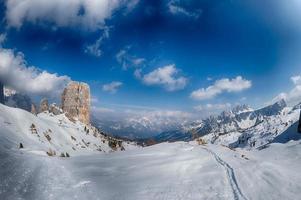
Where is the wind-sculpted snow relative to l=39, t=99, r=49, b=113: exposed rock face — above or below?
below

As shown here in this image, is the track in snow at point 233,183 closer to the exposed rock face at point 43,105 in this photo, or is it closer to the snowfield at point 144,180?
the snowfield at point 144,180

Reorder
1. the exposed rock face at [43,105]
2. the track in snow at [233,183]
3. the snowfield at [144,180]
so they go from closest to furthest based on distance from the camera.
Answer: the track in snow at [233,183]
the snowfield at [144,180]
the exposed rock face at [43,105]

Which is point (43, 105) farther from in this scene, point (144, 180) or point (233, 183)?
point (233, 183)

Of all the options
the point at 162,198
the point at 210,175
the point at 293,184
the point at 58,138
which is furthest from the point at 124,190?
the point at 58,138

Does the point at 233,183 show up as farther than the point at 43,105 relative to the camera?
No

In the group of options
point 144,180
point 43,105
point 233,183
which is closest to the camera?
point 233,183

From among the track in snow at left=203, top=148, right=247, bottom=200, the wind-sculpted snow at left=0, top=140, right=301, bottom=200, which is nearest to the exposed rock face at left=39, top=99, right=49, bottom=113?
the wind-sculpted snow at left=0, top=140, right=301, bottom=200

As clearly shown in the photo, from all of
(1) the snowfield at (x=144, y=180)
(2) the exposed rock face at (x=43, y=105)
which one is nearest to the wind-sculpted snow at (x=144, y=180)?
(1) the snowfield at (x=144, y=180)

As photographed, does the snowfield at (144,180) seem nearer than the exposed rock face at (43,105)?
Yes

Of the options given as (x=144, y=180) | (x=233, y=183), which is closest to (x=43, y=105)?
(x=144, y=180)

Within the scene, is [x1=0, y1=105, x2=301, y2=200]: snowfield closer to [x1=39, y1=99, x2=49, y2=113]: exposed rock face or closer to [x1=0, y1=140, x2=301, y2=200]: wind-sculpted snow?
[x1=0, y1=140, x2=301, y2=200]: wind-sculpted snow

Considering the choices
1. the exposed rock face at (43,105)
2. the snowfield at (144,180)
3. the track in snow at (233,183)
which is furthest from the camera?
the exposed rock face at (43,105)

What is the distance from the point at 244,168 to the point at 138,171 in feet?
17.5

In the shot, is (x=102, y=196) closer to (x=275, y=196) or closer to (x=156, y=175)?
(x=156, y=175)
